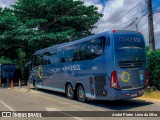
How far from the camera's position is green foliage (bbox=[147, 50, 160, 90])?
15.1m

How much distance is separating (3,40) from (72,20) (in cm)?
876

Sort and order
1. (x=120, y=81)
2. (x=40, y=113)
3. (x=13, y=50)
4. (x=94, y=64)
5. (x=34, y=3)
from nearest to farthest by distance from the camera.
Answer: (x=40, y=113) < (x=120, y=81) < (x=94, y=64) < (x=34, y=3) < (x=13, y=50)

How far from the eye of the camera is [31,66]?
75.9 ft

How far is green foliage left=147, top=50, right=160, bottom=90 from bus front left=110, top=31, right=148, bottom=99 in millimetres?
2813

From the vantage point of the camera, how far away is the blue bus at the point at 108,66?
1167 centimetres

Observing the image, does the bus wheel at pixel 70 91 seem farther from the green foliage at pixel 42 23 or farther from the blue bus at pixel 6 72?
the blue bus at pixel 6 72

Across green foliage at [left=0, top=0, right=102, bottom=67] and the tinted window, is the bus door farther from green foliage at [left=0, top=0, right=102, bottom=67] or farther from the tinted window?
green foliage at [left=0, top=0, right=102, bottom=67]

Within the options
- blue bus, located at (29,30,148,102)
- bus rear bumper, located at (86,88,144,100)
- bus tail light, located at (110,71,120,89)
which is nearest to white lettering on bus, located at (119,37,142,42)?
blue bus, located at (29,30,148,102)

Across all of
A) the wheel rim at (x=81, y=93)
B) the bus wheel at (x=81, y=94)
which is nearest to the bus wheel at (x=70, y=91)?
the bus wheel at (x=81, y=94)

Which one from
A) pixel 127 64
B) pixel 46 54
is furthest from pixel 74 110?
pixel 46 54

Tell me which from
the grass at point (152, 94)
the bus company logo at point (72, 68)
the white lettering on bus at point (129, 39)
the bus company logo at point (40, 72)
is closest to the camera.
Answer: the white lettering on bus at point (129, 39)

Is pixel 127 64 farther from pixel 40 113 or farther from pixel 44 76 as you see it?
pixel 44 76

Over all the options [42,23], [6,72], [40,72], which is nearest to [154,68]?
[40,72]

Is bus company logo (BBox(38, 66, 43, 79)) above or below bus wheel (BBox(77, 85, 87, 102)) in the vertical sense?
above
